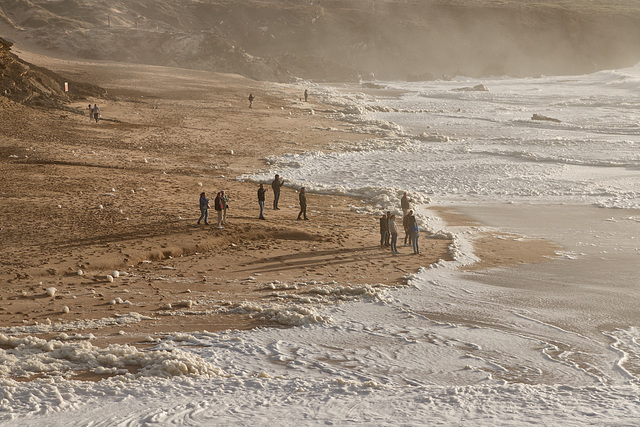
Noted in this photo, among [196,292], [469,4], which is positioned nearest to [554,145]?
[196,292]

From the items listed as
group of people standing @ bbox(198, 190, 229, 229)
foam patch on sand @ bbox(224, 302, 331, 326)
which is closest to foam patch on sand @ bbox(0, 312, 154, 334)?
foam patch on sand @ bbox(224, 302, 331, 326)

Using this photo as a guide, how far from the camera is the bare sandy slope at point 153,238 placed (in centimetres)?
1275

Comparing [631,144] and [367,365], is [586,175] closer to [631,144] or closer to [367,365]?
[631,144]

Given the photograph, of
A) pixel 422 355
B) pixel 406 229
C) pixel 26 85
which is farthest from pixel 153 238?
pixel 26 85

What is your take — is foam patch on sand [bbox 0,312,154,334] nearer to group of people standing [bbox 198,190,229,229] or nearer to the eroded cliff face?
group of people standing [bbox 198,190,229,229]

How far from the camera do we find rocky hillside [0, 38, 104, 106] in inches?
1329

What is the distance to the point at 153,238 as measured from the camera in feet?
53.2

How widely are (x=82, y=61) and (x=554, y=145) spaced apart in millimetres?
44279

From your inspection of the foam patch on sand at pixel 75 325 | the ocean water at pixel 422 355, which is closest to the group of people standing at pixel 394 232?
the ocean water at pixel 422 355

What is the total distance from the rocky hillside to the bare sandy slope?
2115 millimetres

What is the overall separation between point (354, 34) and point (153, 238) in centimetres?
9901

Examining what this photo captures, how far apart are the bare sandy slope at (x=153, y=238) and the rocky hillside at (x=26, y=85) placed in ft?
6.94

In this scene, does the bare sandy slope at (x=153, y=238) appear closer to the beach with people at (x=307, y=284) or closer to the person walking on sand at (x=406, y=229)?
the beach with people at (x=307, y=284)

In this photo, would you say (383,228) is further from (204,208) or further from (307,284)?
(204,208)
